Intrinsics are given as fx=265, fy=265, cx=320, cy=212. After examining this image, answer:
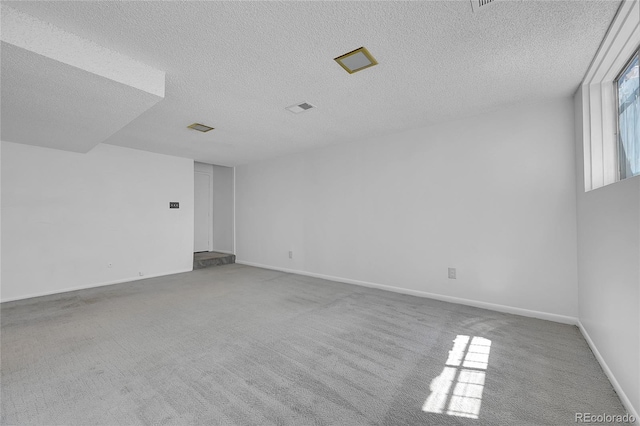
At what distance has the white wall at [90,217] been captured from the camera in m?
3.92

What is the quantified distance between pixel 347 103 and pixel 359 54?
96 cm

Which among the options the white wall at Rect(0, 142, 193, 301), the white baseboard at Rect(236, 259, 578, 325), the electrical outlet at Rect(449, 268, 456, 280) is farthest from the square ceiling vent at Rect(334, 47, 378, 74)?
the white wall at Rect(0, 142, 193, 301)

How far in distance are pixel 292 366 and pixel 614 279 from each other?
2412mm

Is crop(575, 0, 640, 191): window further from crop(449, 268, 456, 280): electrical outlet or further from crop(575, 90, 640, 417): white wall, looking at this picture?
crop(449, 268, 456, 280): electrical outlet

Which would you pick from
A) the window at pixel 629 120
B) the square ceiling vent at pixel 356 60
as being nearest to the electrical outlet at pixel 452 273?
the window at pixel 629 120

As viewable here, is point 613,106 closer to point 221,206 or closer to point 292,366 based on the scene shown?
point 292,366

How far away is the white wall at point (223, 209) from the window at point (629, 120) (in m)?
6.75

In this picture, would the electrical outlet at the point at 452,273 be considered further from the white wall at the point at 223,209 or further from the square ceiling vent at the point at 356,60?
the white wall at the point at 223,209

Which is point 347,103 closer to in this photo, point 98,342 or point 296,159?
Result: point 296,159

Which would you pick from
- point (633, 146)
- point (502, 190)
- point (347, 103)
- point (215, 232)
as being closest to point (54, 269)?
point (215, 232)

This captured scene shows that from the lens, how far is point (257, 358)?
222cm

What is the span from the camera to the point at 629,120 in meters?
1.99

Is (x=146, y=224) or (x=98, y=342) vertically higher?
(x=146, y=224)

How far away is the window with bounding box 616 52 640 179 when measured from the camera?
6.12ft
